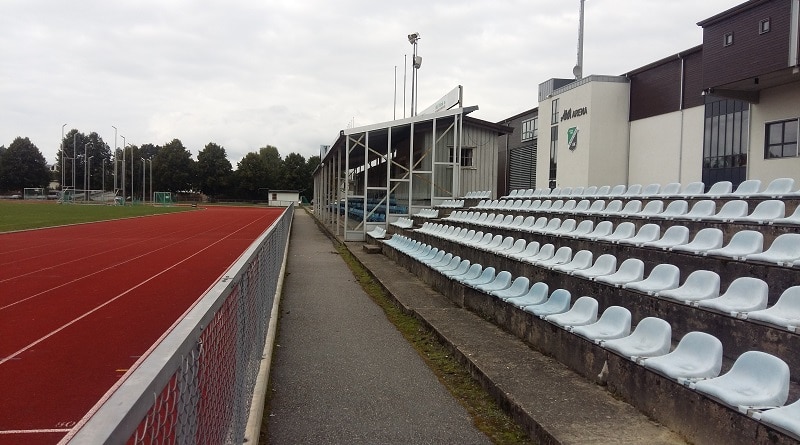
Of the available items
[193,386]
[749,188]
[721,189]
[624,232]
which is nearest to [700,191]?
[721,189]

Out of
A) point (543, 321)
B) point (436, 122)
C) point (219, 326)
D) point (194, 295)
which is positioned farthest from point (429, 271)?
point (436, 122)

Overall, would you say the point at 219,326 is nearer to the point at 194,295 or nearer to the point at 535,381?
the point at 535,381

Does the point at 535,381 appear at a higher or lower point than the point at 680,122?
lower

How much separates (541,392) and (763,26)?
13.8m

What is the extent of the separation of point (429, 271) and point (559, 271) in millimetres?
4041

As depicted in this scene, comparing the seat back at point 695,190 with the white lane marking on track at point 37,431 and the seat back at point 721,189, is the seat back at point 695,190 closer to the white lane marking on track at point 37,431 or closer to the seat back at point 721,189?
the seat back at point 721,189

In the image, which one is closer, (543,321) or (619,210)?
(543,321)

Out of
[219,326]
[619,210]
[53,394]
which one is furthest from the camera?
[619,210]

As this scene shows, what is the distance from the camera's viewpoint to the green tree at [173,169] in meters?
96.8

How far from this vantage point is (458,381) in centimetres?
561

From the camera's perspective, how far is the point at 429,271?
436 inches

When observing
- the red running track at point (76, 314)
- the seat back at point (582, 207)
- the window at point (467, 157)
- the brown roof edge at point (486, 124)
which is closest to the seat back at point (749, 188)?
the seat back at point (582, 207)

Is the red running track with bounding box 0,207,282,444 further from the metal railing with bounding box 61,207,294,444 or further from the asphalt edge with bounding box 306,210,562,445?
the asphalt edge with bounding box 306,210,562,445

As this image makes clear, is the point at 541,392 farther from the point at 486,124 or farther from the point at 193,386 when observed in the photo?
the point at 486,124
